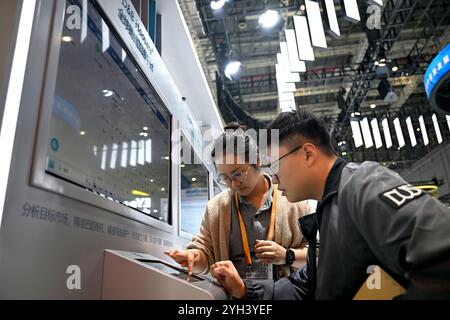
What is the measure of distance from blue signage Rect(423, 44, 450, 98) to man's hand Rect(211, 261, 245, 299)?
477 cm

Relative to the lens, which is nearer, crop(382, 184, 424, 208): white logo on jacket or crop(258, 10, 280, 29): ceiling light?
crop(382, 184, 424, 208): white logo on jacket

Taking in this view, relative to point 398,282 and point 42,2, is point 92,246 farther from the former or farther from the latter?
point 398,282

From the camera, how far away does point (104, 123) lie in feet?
3.97

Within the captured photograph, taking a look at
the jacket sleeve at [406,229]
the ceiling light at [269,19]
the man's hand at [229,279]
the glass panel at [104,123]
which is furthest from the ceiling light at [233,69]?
the jacket sleeve at [406,229]

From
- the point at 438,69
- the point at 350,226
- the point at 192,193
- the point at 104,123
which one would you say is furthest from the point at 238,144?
the point at 438,69

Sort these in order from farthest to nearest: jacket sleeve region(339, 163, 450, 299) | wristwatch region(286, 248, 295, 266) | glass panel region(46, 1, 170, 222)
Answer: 1. wristwatch region(286, 248, 295, 266)
2. glass panel region(46, 1, 170, 222)
3. jacket sleeve region(339, 163, 450, 299)

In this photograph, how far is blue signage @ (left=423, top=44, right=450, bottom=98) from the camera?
14.8 ft

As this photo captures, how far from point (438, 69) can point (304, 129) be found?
181 inches

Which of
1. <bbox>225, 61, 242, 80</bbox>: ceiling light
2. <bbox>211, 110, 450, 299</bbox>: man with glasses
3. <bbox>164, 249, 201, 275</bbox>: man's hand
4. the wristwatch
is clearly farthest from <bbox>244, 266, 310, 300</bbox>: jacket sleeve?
<bbox>225, 61, 242, 80</bbox>: ceiling light

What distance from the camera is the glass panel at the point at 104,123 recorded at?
3.10 feet

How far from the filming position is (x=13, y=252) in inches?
27.1

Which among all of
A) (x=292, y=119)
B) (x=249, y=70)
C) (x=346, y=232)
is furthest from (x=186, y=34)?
(x=249, y=70)

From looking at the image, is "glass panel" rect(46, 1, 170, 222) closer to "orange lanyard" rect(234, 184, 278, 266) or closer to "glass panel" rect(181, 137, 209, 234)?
"orange lanyard" rect(234, 184, 278, 266)
